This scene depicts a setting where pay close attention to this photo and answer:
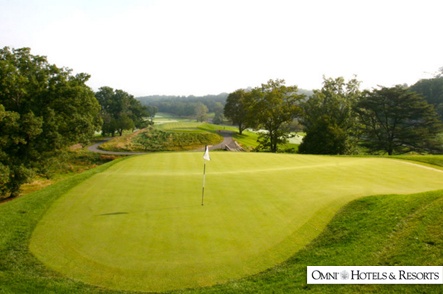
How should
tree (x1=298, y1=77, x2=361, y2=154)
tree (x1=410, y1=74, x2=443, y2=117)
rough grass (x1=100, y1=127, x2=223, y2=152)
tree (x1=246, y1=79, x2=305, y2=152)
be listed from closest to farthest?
tree (x1=298, y1=77, x2=361, y2=154)
tree (x1=246, y1=79, x2=305, y2=152)
rough grass (x1=100, y1=127, x2=223, y2=152)
tree (x1=410, y1=74, x2=443, y2=117)

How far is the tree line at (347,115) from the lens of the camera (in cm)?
3153

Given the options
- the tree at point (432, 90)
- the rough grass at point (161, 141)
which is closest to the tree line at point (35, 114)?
the rough grass at point (161, 141)

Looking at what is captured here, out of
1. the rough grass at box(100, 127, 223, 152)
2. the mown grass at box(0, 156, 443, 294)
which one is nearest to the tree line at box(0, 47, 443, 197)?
the mown grass at box(0, 156, 443, 294)

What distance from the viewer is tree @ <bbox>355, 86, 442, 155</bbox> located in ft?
106

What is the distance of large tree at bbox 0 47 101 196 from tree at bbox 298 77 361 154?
2804 centimetres

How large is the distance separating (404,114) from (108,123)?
70.9m

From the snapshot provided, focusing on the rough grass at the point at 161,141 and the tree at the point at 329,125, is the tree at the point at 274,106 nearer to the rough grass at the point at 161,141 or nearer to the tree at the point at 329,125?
the tree at the point at 329,125

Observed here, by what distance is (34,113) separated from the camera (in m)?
19.6

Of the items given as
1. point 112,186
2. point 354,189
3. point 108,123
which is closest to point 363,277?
point 354,189

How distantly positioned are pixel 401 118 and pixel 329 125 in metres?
13.3

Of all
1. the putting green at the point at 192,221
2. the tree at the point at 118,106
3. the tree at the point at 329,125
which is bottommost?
the putting green at the point at 192,221

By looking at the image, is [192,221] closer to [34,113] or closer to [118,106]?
[34,113]

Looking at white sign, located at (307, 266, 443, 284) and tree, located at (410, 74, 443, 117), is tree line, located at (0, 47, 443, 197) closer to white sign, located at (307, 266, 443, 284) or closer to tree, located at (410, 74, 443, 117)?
tree, located at (410, 74, 443, 117)

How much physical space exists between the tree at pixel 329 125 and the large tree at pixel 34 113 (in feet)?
92.0
